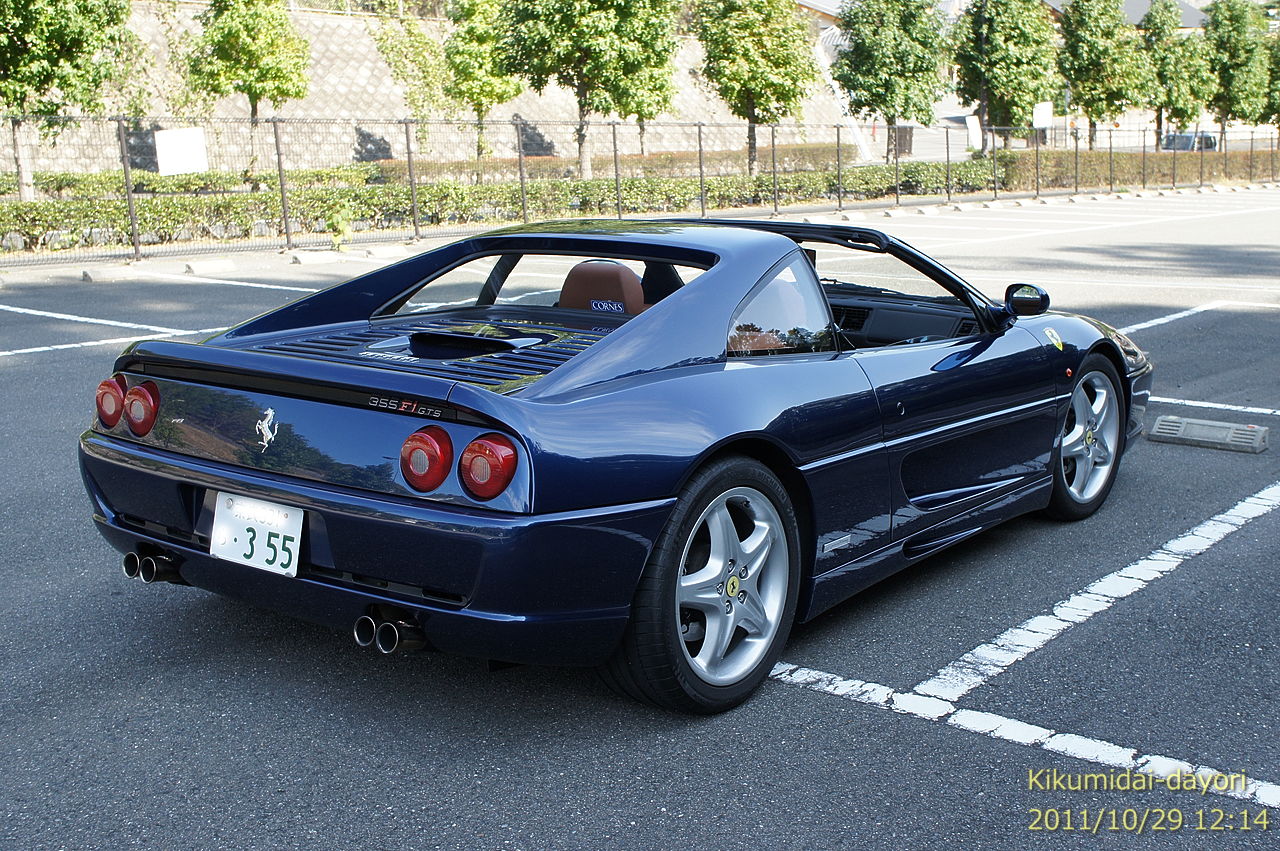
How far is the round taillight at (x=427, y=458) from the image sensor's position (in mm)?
2889

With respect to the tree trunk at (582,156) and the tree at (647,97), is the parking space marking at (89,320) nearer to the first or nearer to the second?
the tree trunk at (582,156)

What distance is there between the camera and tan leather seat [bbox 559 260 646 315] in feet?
12.6

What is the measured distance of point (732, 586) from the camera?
3314mm

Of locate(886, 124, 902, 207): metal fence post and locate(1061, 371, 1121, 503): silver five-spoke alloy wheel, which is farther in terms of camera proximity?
locate(886, 124, 902, 207): metal fence post

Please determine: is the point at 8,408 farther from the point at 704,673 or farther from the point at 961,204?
the point at 961,204

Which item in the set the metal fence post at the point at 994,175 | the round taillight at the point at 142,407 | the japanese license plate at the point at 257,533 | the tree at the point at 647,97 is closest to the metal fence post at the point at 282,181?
the tree at the point at 647,97

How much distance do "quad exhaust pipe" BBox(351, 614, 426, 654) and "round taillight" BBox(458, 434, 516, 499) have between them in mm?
371

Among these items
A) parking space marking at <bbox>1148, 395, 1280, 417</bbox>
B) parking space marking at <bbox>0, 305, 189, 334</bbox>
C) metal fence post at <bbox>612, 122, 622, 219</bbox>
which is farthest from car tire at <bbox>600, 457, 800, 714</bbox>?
metal fence post at <bbox>612, 122, 622, 219</bbox>

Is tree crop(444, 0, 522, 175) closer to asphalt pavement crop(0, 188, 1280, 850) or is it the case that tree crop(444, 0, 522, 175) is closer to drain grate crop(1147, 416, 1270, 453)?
drain grate crop(1147, 416, 1270, 453)

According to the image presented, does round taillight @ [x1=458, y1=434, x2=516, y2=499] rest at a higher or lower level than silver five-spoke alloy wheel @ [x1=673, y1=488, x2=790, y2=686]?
higher

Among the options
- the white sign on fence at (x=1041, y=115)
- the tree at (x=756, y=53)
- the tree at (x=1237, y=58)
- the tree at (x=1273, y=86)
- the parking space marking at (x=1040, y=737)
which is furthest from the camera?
the tree at (x=1273, y=86)

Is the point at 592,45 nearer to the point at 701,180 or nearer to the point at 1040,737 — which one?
the point at 701,180

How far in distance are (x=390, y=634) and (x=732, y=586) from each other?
3.03 feet

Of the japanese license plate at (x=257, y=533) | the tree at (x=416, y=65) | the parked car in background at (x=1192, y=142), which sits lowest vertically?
the japanese license plate at (x=257, y=533)
